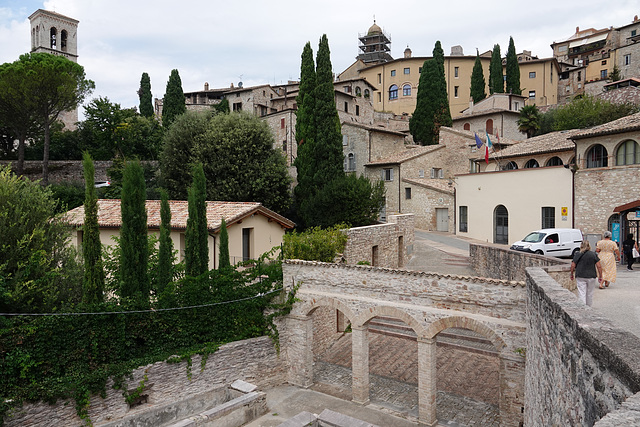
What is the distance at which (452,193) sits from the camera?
3269 centimetres

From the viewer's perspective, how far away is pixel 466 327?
1222 centimetres

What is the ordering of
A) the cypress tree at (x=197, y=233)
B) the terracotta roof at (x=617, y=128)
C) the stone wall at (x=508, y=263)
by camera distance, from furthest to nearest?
the terracotta roof at (x=617, y=128) < the cypress tree at (x=197, y=233) < the stone wall at (x=508, y=263)

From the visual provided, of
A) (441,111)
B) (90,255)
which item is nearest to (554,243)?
(90,255)

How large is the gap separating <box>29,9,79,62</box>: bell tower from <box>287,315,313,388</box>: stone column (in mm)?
60059

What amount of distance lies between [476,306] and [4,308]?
44.0 feet

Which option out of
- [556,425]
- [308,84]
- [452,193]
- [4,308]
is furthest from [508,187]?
[4,308]

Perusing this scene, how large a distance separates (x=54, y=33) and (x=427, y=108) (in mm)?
51951

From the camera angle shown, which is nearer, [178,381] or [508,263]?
[178,381]

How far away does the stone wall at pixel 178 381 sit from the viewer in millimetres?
11211

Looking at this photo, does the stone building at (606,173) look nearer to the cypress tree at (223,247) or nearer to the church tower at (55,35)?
the cypress tree at (223,247)

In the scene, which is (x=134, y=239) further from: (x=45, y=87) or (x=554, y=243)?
(x=45, y=87)

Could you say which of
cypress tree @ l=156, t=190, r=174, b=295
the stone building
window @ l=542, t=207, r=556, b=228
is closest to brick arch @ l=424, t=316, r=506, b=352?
cypress tree @ l=156, t=190, r=174, b=295

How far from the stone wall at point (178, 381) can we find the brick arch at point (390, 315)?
3.87m

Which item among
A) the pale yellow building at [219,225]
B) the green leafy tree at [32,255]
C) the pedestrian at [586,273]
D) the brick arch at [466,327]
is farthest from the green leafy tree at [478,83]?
the green leafy tree at [32,255]
